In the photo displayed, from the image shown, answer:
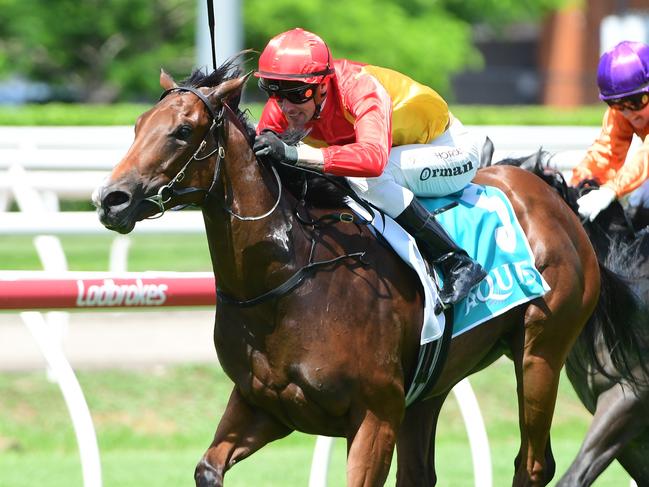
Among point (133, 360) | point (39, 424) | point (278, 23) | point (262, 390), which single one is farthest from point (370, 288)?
point (278, 23)

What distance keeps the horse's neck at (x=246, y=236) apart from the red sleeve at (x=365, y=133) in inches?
9.7

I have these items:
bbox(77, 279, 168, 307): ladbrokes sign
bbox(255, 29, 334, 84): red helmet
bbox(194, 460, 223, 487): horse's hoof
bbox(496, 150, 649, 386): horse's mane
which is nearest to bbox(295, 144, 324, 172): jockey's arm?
bbox(255, 29, 334, 84): red helmet

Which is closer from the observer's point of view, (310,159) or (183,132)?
(183,132)

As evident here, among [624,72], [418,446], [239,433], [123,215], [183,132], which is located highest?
[183,132]

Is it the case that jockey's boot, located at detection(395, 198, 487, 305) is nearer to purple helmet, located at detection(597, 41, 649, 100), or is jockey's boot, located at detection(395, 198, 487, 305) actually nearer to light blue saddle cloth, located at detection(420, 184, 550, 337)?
light blue saddle cloth, located at detection(420, 184, 550, 337)

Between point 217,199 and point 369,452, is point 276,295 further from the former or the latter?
point 369,452

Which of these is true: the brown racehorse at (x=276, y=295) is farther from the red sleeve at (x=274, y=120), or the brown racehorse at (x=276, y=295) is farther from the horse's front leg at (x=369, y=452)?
the red sleeve at (x=274, y=120)

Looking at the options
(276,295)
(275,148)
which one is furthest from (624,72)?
(276,295)

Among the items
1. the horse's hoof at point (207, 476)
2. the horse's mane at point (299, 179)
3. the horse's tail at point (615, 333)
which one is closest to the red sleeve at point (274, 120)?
the horse's mane at point (299, 179)

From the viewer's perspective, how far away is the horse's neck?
3.82 meters

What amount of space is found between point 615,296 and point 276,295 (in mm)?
1717

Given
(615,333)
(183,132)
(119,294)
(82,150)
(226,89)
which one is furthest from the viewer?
(82,150)

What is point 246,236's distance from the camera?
3.84 m

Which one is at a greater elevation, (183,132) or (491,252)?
(183,132)
